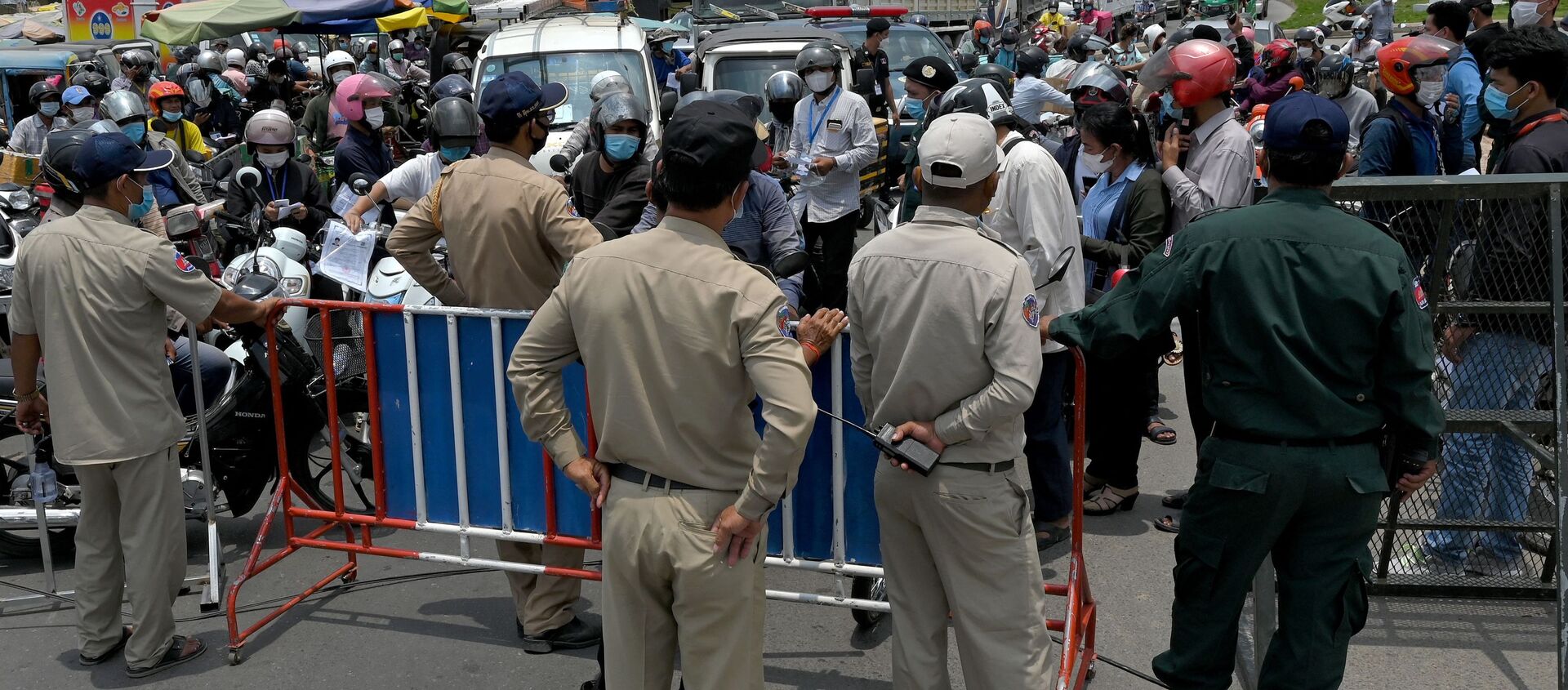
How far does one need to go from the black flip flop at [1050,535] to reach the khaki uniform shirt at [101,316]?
10.7ft

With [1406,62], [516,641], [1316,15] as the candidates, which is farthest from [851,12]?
[1316,15]

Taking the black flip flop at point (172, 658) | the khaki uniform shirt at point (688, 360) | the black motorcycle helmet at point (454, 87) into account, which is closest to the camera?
the khaki uniform shirt at point (688, 360)

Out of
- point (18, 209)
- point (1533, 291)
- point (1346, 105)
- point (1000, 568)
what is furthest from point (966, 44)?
point (1000, 568)

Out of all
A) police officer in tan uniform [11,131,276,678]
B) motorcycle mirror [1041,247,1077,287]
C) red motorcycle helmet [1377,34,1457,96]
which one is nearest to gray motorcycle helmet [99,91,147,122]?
police officer in tan uniform [11,131,276,678]

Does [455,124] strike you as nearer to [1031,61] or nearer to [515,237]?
[515,237]

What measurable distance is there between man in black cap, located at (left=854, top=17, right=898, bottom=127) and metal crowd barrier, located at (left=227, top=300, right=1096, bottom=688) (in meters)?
7.99

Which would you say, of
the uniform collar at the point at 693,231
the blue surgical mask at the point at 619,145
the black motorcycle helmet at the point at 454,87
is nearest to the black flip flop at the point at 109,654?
the blue surgical mask at the point at 619,145

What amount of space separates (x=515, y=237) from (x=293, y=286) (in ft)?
9.07

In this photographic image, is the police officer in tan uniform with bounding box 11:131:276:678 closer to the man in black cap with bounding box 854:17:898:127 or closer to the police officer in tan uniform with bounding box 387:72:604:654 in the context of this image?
the police officer in tan uniform with bounding box 387:72:604:654

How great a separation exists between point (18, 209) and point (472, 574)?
454 cm

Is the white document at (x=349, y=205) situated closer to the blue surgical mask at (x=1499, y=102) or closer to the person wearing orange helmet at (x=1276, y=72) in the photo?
the blue surgical mask at (x=1499, y=102)

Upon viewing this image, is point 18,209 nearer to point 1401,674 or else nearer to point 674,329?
point 674,329

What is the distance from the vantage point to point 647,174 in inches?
206

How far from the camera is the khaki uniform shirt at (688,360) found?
287 centimetres
